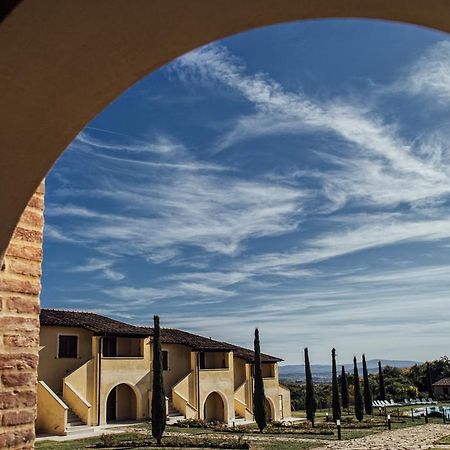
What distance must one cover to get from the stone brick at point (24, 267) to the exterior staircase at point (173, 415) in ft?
98.5

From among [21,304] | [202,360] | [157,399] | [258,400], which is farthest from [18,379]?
[202,360]

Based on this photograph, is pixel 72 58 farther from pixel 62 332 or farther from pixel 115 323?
pixel 115 323

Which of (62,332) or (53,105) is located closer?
(53,105)

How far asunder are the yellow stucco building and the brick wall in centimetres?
2535

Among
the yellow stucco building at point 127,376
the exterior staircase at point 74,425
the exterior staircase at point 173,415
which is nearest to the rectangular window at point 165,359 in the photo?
the yellow stucco building at point 127,376

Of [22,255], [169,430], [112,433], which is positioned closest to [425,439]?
[169,430]

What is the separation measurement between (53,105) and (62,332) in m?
29.2

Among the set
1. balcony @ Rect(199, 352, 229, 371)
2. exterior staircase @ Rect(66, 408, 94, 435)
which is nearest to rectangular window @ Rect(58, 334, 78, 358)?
exterior staircase @ Rect(66, 408, 94, 435)

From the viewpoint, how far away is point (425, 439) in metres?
25.1

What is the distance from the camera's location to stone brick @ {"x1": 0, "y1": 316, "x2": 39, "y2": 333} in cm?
241

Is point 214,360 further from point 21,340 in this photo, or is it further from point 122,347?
point 21,340

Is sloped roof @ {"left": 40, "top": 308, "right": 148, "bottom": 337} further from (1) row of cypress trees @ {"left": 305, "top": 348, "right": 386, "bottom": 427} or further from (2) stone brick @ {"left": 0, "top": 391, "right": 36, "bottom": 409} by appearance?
(2) stone brick @ {"left": 0, "top": 391, "right": 36, "bottom": 409}

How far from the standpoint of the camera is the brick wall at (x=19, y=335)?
2.37 meters

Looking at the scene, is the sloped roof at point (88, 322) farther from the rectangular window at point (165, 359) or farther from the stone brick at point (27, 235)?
the stone brick at point (27, 235)
